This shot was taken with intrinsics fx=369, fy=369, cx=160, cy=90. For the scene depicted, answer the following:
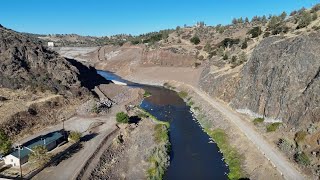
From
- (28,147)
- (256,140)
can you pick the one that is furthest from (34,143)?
(256,140)

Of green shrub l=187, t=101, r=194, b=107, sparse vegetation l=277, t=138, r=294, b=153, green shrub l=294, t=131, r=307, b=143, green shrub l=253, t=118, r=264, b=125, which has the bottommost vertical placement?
green shrub l=187, t=101, r=194, b=107

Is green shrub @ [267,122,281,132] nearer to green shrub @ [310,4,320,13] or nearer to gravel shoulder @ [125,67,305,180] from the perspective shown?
gravel shoulder @ [125,67,305,180]

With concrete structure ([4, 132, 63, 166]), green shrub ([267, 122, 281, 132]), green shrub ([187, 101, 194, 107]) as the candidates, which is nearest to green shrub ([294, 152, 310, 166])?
green shrub ([267, 122, 281, 132])

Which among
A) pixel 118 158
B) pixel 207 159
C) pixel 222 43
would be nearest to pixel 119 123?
pixel 118 158

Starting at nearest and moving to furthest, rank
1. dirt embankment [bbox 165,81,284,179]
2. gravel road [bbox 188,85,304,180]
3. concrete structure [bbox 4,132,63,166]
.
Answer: gravel road [bbox 188,85,304,180]
dirt embankment [bbox 165,81,284,179]
concrete structure [bbox 4,132,63,166]

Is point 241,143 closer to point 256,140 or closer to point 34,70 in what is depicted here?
point 256,140

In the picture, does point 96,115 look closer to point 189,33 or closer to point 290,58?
point 290,58
